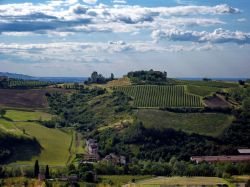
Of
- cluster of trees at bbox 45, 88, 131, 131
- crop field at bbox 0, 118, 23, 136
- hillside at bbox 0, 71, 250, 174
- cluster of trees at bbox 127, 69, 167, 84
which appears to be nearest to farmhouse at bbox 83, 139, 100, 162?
hillside at bbox 0, 71, 250, 174

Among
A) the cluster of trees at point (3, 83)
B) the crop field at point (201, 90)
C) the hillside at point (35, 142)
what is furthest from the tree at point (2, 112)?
the crop field at point (201, 90)

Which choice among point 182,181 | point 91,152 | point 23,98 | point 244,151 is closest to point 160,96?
point 244,151

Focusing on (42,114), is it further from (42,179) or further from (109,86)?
(42,179)

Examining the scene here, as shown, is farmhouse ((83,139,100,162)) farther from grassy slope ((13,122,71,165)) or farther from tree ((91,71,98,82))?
tree ((91,71,98,82))

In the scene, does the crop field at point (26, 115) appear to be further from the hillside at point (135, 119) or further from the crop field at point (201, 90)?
the crop field at point (201, 90)

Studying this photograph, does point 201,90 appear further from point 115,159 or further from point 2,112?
point 2,112

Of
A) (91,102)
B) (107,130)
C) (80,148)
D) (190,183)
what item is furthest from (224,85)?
(190,183)
